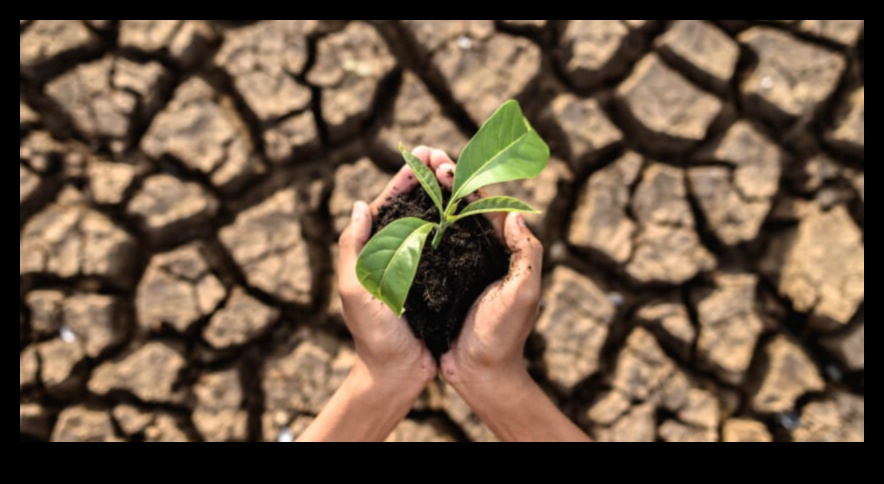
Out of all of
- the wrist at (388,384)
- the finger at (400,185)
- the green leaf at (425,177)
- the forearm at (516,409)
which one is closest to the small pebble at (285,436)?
the wrist at (388,384)

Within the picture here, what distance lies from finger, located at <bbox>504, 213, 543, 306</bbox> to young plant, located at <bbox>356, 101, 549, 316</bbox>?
0.54 ft

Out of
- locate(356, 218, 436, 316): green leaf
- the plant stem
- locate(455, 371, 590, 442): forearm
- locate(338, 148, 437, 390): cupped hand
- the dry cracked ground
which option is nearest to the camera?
locate(356, 218, 436, 316): green leaf

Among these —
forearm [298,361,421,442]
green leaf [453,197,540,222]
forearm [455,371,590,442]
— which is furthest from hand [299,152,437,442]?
green leaf [453,197,540,222]

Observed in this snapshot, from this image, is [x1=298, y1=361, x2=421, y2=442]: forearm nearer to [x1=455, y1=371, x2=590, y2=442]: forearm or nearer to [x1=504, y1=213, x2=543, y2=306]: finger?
[x1=455, y1=371, x2=590, y2=442]: forearm

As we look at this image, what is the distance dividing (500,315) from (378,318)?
11.0 inches

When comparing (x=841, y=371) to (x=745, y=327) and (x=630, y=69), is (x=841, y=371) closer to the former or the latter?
(x=745, y=327)

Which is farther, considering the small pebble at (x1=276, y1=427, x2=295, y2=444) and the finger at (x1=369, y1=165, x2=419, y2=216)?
the small pebble at (x1=276, y1=427, x2=295, y2=444)

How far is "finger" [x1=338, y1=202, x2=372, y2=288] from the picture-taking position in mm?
1628

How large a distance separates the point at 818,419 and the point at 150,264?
6.56 feet

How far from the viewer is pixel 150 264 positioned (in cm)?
210

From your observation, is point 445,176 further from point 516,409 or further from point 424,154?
point 516,409

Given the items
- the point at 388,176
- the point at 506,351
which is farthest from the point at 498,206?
the point at 388,176

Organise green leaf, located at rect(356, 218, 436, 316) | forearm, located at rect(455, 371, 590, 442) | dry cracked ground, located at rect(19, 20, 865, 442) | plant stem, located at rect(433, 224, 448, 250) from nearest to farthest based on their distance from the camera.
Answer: green leaf, located at rect(356, 218, 436, 316) < plant stem, located at rect(433, 224, 448, 250) < forearm, located at rect(455, 371, 590, 442) < dry cracked ground, located at rect(19, 20, 865, 442)

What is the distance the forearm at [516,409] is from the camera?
5.71 ft
